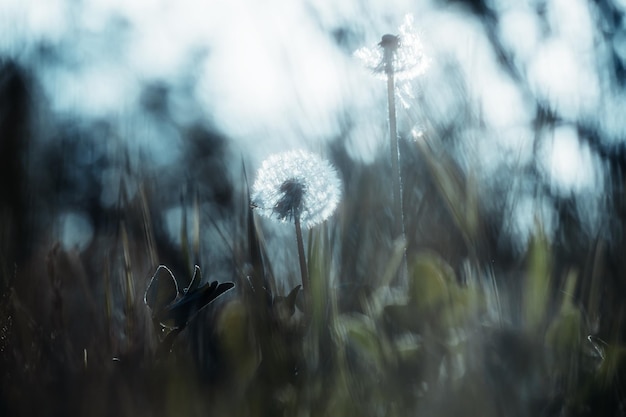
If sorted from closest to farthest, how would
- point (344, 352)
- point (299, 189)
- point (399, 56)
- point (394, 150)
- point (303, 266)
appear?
point (344, 352), point (303, 266), point (394, 150), point (299, 189), point (399, 56)

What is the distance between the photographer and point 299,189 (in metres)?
1.31

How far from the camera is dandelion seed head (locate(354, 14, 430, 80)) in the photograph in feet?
5.41

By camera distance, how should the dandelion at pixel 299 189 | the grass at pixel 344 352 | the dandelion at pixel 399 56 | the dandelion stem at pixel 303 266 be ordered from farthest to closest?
the dandelion at pixel 399 56 < the dandelion at pixel 299 189 < the dandelion stem at pixel 303 266 < the grass at pixel 344 352

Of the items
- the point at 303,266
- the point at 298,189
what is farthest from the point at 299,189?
the point at 303,266

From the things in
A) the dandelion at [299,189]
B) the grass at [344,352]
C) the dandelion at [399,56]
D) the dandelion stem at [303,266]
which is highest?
the dandelion at [399,56]

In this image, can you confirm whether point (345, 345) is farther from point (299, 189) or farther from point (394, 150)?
point (299, 189)

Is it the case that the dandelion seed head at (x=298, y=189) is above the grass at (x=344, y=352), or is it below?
above

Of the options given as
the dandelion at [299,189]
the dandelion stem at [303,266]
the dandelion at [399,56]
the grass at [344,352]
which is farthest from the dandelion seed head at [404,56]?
the grass at [344,352]

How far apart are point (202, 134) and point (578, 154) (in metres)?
10.2

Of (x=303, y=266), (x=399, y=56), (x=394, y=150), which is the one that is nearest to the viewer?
(x=303, y=266)

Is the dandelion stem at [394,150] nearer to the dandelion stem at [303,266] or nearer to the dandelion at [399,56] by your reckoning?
the dandelion at [399,56]

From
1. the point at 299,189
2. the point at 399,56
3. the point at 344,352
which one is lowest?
the point at 344,352

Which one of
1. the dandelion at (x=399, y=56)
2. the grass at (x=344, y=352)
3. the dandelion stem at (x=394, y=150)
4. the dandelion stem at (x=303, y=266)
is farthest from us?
the dandelion at (x=399, y=56)

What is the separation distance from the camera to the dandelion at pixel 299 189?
1290 millimetres
